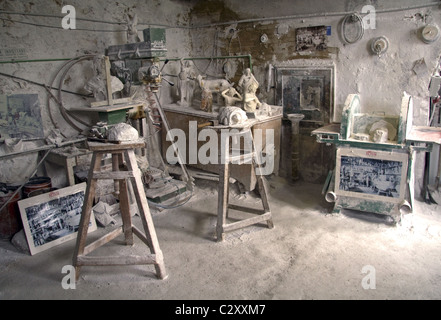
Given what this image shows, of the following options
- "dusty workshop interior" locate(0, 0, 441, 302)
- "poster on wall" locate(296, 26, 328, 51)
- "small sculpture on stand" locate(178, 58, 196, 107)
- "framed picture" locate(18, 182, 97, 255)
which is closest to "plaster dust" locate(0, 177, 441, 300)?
"dusty workshop interior" locate(0, 0, 441, 302)

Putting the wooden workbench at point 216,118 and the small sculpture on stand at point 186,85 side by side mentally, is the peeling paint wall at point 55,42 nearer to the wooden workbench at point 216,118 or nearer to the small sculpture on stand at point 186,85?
the small sculpture on stand at point 186,85

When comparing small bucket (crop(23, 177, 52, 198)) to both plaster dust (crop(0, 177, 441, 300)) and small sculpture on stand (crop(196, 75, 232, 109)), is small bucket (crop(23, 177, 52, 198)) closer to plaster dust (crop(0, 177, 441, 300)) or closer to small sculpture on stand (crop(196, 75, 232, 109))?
plaster dust (crop(0, 177, 441, 300))

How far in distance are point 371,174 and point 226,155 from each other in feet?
5.47

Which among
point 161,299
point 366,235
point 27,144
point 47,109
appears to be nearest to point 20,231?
point 27,144

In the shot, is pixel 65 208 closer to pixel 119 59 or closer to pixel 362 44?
pixel 119 59

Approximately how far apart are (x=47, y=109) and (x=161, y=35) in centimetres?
165

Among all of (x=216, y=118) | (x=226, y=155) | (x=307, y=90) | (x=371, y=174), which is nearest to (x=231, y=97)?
(x=216, y=118)

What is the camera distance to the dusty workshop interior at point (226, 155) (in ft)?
9.95

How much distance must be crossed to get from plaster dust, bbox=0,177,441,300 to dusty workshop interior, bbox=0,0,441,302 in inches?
0.7

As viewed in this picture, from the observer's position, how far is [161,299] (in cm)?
282

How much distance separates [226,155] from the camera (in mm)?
3516

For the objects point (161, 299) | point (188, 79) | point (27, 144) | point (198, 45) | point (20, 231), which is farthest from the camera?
point (198, 45)

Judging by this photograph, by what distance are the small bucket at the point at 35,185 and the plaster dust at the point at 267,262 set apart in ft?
1.87

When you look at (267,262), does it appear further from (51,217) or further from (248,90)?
(248,90)
